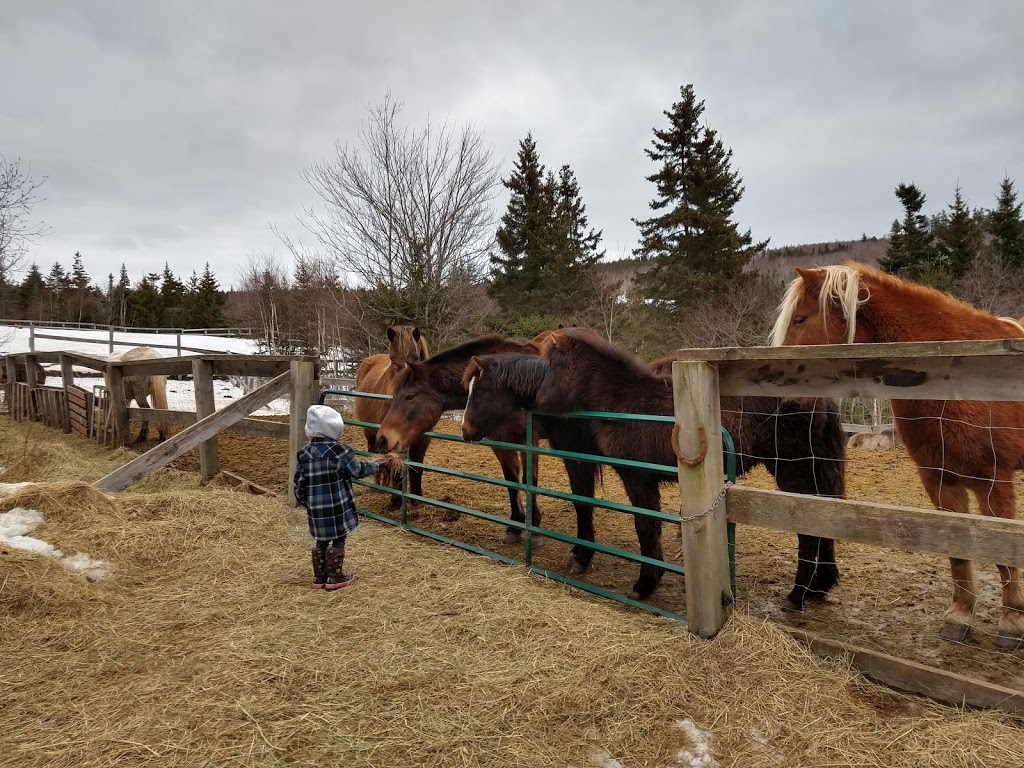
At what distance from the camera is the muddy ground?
9.68 ft

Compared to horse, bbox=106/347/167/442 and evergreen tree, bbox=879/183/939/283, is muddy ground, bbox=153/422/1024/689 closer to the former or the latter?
horse, bbox=106/347/167/442

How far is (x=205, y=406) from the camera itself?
19.9ft

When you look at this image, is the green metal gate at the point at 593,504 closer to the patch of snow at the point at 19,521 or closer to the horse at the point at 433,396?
the horse at the point at 433,396

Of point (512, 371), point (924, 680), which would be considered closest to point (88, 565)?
point (512, 371)

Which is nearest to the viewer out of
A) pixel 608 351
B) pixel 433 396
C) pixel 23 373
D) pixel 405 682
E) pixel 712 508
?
pixel 405 682

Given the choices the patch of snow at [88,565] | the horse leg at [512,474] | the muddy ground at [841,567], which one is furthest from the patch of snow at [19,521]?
the horse leg at [512,474]

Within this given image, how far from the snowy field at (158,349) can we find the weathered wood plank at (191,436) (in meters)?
2.78

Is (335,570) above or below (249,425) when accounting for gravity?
below

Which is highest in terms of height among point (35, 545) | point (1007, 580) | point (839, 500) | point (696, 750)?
point (839, 500)

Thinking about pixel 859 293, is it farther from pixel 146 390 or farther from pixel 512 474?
pixel 146 390

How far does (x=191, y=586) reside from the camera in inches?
136

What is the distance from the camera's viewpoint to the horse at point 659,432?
3477mm

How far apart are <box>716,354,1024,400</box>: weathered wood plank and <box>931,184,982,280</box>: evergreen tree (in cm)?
2698

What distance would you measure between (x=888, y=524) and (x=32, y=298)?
66702 millimetres
